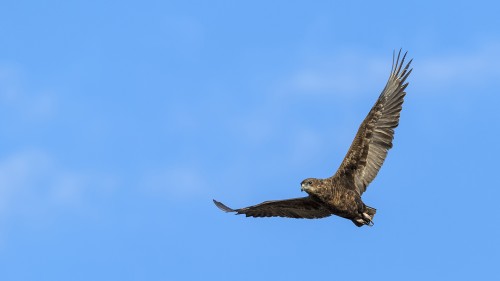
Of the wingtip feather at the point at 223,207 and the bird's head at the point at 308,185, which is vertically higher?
the wingtip feather at the point at 223,207

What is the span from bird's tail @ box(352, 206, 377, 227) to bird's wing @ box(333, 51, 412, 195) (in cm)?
68

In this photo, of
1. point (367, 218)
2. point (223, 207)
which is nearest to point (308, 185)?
point (367, 218)

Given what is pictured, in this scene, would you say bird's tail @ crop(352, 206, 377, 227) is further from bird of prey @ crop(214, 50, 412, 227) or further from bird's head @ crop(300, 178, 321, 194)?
bird's head @ crop(300, 178, 321, 194)

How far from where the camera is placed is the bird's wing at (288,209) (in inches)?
658

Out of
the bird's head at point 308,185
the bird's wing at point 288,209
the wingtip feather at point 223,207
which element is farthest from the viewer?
the wingtip feather at point 223,207

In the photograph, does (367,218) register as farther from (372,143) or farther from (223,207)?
(223,207)

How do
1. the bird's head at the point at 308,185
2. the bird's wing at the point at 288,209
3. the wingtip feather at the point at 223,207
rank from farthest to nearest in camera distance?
the wingtip feather at the point at 223,207 < the bird's wing at the point at 288,209 < the bird's head at the point at 308,185

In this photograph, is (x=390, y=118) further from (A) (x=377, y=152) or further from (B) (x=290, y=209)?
(B) (x=290, y=209)

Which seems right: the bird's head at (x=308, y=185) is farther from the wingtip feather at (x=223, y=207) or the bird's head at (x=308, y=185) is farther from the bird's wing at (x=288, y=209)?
the wingtip feather at (x=223, y=207)

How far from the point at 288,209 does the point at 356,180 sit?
5.13 feet

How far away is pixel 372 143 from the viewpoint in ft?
56.0

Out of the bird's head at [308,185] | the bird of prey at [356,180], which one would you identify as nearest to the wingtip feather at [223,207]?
the bird of prey at [356,180]

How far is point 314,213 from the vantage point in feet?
55.9

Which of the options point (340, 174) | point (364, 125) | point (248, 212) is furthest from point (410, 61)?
point (248, 212)
